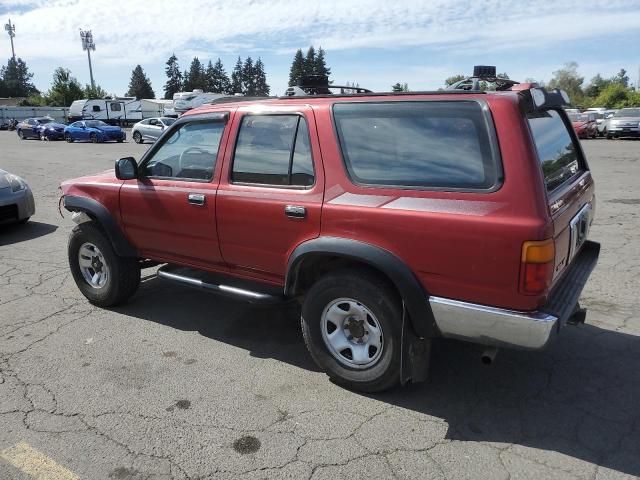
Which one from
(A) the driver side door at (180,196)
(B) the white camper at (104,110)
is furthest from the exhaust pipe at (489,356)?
(B) the white camper at (104,110)

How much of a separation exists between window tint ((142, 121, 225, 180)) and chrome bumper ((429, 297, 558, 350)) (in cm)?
207

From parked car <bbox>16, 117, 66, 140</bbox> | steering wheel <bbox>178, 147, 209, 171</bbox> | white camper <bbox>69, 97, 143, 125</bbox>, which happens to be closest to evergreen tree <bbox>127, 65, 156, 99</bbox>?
white camper <bbox>69, 97, 143, 125</bbox>

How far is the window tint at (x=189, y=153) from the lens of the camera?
4.08 m

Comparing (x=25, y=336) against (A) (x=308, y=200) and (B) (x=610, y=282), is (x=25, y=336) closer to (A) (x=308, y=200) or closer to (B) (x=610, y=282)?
(A) (x=308, y=200)

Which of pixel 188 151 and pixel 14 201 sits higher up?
pixel 188 151

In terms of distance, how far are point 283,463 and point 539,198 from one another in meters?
1.92

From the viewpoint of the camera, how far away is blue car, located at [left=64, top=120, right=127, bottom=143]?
3039cm

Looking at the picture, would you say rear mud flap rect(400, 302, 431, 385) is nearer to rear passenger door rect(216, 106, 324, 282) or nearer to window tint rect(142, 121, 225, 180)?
rear passenger door rect(216, 106, 324, 282)

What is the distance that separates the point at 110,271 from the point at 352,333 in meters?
2.53

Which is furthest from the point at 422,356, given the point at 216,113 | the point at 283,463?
the point at 216,113

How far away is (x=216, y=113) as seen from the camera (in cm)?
410

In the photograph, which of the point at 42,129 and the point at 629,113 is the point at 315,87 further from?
the point at 42,129

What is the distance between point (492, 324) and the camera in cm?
284

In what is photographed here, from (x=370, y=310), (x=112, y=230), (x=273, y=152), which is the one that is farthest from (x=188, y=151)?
(x=370, y=310)
